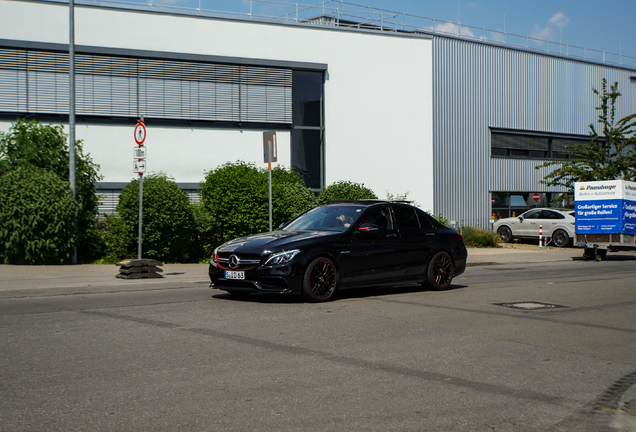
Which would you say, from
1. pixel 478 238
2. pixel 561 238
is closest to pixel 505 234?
pixel 561 238

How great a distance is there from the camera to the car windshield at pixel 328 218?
11.0 m

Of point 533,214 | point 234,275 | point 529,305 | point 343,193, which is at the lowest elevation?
point 529,305

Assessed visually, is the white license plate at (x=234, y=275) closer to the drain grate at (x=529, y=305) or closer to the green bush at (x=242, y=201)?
the drain grate at (x=529, y=305)

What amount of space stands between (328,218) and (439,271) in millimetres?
2404

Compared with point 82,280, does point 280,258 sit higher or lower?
higher

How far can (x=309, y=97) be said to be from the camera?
27.1m

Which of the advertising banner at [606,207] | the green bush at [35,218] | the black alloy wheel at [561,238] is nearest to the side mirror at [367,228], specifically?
the green bush at [35,218]

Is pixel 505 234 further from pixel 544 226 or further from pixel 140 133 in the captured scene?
pixel 140 133

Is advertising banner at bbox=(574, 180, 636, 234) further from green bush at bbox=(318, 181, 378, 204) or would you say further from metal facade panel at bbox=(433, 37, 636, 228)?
metal facade panel at bbox=(433, 37, 636, 228)

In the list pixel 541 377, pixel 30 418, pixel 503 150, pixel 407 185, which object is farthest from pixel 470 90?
pixel 30 418

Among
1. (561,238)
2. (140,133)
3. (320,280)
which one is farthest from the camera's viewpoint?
(561,238)

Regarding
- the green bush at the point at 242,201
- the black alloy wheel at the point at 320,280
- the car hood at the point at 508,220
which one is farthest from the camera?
the car hood at the point at 508,220

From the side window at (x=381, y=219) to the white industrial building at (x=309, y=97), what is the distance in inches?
549

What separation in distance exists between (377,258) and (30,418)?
7190 mm
